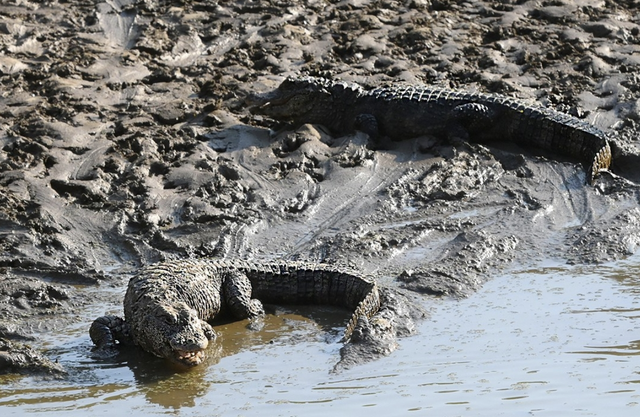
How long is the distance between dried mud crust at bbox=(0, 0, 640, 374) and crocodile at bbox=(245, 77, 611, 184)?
183 millimetres

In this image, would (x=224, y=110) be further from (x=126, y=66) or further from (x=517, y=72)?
(x=517, y=72)

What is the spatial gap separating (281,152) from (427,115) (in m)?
1.58

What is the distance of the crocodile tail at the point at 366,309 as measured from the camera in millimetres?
6715

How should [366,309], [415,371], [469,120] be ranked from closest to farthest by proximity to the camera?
[415,371], [366,309], [469,120]

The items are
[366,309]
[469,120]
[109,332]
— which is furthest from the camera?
[469,120]

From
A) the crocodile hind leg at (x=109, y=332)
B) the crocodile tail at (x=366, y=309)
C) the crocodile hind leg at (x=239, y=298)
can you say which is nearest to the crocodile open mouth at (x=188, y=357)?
the crocodile hind leg at (x=109, y=332)

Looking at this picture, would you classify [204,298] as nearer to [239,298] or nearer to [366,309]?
[239,298]

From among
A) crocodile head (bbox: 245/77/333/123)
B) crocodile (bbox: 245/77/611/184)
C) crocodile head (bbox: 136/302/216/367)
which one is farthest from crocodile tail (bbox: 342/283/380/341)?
crocodile head (bbox: 245/77/333/123)

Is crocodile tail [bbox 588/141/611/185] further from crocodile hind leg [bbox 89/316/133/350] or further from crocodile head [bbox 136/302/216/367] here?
crocodile hind leg [bbox 89/316/133/350]

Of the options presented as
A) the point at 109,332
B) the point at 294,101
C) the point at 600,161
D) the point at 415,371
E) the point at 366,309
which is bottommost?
the point at 415,371

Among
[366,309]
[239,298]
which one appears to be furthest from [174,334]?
[366,309]

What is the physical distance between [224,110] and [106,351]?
4.22 m

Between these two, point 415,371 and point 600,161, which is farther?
point 600,161

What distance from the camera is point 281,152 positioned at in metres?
9.61
